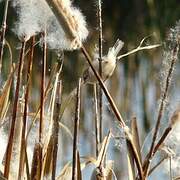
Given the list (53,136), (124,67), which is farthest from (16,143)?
(124,67)

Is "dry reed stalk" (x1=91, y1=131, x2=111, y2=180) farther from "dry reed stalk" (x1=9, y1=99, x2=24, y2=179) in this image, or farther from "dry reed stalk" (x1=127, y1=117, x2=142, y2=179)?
"dry reed stalk" (x1=9, y1=99, x2=24, y2=179)

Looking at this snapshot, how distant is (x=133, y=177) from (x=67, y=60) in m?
4.86

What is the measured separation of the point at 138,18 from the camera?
25.8ft

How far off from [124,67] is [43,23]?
499 cm

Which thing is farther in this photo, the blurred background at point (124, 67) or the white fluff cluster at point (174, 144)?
the blurred background at point (124, 67)

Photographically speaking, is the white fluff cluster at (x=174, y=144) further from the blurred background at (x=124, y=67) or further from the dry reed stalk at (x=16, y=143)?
the dry reed stalk at (x=16, y=143)

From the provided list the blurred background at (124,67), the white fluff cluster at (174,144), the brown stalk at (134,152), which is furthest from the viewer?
the blurred background at (124,67)

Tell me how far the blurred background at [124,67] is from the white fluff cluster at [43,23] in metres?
0.19

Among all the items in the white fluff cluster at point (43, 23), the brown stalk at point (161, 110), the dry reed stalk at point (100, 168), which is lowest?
the dry reed stalk at point (100, 168)

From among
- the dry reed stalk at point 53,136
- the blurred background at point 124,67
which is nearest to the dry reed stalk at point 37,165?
the dry reed stalk at point 53,136

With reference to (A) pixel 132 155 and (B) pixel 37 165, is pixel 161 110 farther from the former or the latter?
(B) pixel 37 165

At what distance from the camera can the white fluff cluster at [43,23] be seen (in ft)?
3.57

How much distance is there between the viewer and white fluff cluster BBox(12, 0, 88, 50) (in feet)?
3.57

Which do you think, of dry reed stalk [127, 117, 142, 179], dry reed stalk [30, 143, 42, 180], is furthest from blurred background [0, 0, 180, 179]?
dry reed stalk [30, 143, 42, 180]
